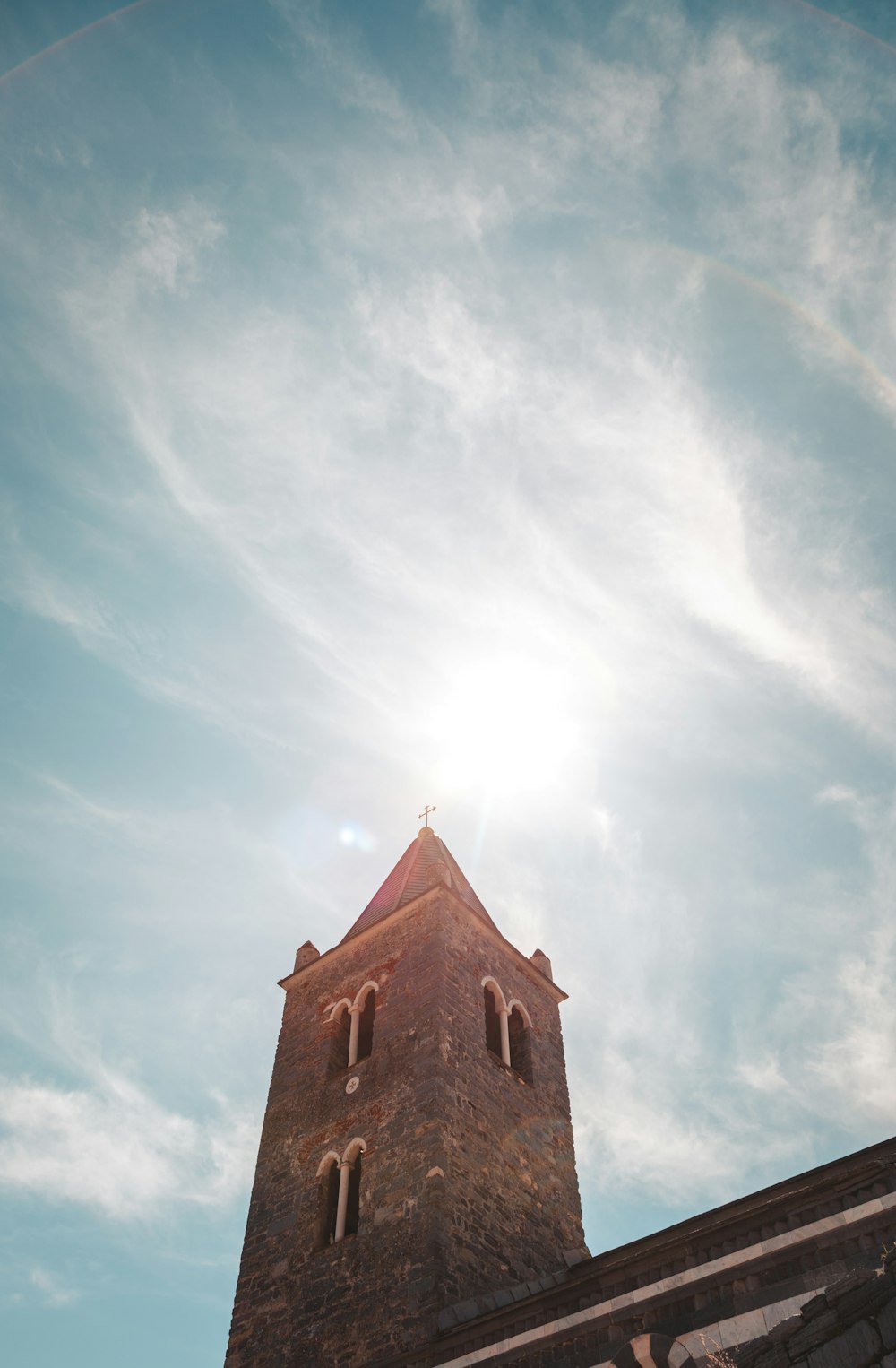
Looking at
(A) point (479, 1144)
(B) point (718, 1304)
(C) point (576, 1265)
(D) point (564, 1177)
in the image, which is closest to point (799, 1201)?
(B) point (718, 1304)

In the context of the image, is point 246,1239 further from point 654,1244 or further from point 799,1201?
point 799,1201

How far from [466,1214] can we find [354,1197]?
236cm

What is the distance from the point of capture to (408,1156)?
53.0ft

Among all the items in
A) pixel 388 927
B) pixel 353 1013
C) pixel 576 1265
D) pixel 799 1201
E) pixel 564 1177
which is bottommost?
pixel 799 1201

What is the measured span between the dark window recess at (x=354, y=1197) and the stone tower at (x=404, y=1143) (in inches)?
1.0

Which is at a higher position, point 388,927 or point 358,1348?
point 388,927

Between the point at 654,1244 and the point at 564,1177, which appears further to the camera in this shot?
the point at 564,1177

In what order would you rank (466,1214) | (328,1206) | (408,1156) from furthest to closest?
1. (328,1206)
2. (408,1156)
3. (466,1214)

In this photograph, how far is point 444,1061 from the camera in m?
17.4

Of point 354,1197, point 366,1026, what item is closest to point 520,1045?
point 366,1026

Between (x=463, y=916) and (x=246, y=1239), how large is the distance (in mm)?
7469

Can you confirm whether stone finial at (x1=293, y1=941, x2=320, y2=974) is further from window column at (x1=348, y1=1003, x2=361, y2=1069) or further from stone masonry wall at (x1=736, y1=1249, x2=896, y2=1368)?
stone masonry wall at (x1=736, y1=1249, x2=896, y2=1368)

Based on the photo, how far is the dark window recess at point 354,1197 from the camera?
16.4 meters

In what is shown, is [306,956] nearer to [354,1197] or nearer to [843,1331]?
[354,1197]
